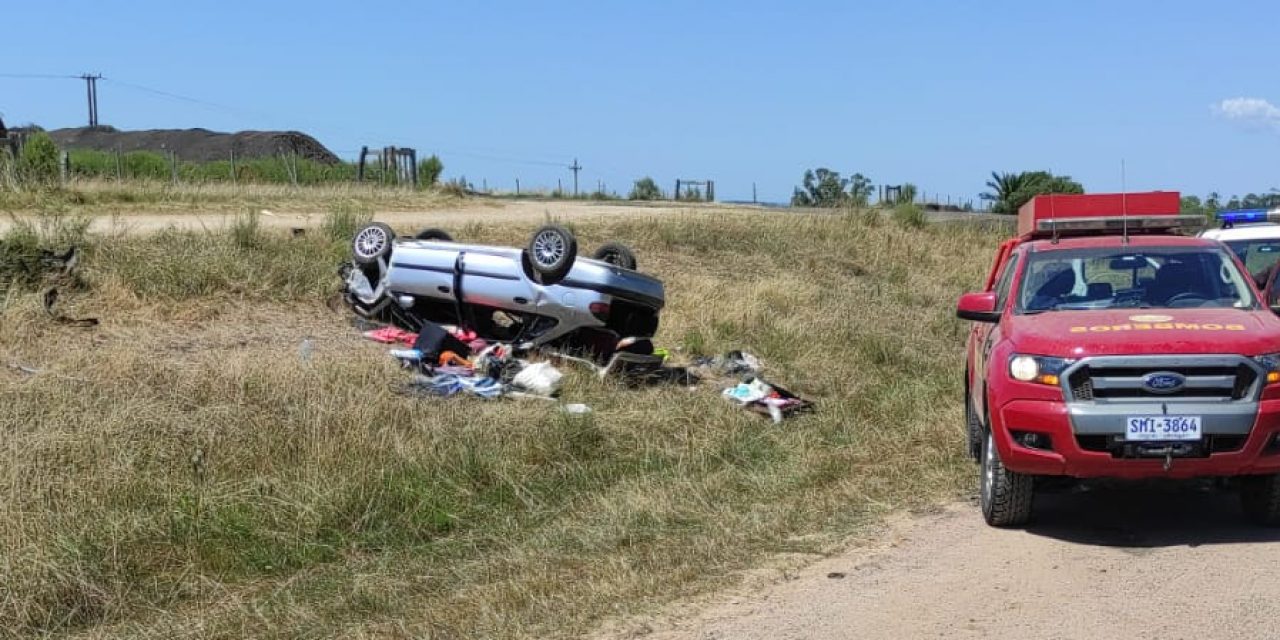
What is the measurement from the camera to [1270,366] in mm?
7156

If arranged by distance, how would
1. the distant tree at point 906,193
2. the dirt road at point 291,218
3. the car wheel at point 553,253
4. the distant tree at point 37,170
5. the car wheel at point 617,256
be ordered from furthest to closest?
the distant tree at point 906,193 < the distant tree at point 37,170 < the dirt road at point 291,218 < the car wheel at point 617,256 < the car wheel at point 553,253

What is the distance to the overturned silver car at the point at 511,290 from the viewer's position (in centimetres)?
1346

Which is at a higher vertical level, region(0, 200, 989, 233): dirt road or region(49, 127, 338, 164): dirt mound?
region(49, 127, 338, 164): dirt mound

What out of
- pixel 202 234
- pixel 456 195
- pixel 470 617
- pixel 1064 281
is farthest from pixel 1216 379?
pixel 456 195

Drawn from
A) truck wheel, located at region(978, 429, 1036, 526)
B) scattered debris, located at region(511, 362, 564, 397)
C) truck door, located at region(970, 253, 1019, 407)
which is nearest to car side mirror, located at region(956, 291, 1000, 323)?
truck door, located at region(970, 253, 1019, 407)

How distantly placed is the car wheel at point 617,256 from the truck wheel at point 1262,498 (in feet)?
27.5

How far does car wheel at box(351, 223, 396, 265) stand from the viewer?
1475 cm

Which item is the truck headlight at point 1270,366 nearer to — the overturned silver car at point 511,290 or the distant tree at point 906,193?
the overturned silver car at point 511,290

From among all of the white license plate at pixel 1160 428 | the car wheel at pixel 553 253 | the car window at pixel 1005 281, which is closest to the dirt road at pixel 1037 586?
the white license plate at pixel 1160 428

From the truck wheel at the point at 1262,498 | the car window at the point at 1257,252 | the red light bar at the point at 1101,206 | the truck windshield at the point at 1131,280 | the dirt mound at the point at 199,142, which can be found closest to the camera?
the truck wheel at the point at 1262,498

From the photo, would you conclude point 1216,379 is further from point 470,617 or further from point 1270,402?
point 470,617

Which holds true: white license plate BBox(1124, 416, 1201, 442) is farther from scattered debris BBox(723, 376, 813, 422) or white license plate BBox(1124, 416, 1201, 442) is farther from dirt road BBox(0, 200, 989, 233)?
dirt road BBox(0, 200, 989, 233)

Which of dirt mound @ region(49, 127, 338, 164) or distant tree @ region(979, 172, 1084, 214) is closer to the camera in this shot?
distant tree @ region(979, 172, 1084, 214)

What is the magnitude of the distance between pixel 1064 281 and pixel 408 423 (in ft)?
16.7
